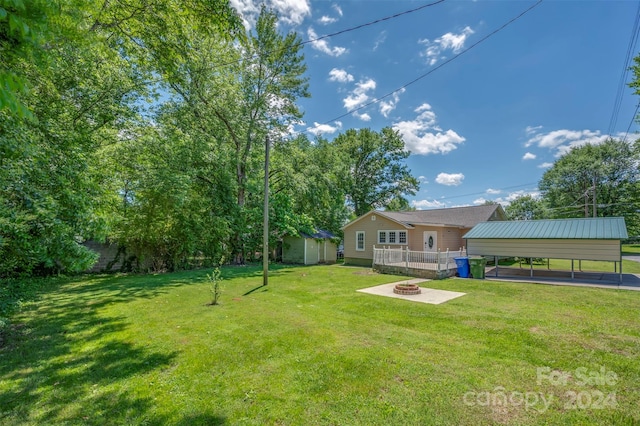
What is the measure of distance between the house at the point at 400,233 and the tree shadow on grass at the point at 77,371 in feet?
43.8

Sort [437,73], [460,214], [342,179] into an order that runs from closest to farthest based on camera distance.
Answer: [437,73]
[460,214]
[342,179]

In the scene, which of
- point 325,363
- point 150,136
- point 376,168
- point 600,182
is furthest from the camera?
point 600,182

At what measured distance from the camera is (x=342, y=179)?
26.9m

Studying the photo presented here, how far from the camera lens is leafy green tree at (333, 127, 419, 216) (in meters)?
30.9

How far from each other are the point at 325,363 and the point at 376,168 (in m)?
29.0

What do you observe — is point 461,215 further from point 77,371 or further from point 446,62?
point 77,371

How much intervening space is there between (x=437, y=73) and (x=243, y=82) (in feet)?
42.8

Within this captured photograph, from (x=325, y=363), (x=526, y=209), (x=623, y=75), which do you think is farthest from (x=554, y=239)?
(x=526, y=209)

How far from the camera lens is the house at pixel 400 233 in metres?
16.3

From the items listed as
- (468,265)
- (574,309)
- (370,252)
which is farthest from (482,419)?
(370,252)

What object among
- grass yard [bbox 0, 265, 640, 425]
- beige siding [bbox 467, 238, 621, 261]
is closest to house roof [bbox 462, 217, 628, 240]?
beige siding [bbox 467, 238, 621, 261]

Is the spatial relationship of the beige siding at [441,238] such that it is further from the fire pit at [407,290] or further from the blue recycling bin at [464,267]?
the fire pit at [407,290]

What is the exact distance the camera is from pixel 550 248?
11328mm

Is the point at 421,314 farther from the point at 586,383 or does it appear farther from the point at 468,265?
the point at 468,265
